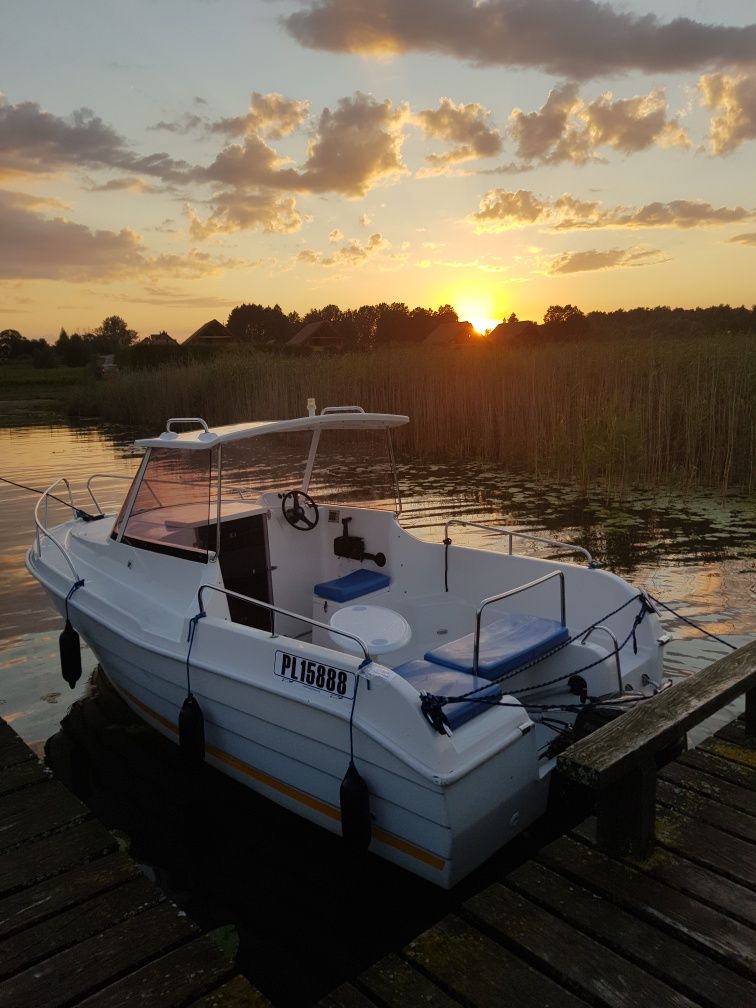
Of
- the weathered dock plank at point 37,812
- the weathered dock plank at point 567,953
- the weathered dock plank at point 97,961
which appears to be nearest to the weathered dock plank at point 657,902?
the weathered dock plank at point 567,953

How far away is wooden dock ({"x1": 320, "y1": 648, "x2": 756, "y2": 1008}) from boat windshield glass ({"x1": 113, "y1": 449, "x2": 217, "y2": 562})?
8.98 feet

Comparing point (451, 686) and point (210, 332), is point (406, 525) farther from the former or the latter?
point (210, 332)

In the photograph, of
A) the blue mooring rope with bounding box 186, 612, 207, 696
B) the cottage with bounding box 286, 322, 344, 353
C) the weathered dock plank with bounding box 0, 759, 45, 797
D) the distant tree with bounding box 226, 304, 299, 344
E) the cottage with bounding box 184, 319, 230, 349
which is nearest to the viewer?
the weathered dock plank with bounding box 0, 759, 45, 797

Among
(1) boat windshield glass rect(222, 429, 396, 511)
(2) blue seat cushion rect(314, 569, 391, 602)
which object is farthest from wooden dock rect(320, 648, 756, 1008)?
(1) boat windshield glass rect(222, 429, 396, 511)

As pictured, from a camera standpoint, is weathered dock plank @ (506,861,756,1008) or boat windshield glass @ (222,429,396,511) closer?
weathered dock plank @ (506,861,756,1008)

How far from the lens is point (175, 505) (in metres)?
5.07

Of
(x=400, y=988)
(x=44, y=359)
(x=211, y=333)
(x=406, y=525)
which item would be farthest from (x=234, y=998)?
(x=44, y=359)

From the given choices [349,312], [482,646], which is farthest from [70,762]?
[349,312]

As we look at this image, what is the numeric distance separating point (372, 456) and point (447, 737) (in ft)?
9.97

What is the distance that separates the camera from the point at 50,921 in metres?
2.94

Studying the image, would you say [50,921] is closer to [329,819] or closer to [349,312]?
[329,819]

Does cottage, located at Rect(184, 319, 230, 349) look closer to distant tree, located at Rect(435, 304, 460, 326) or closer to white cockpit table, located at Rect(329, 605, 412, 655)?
distant tree, located at Rect(435, 304, 460, 326)

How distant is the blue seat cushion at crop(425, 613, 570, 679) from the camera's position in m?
3.89

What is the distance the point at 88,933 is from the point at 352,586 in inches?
120
